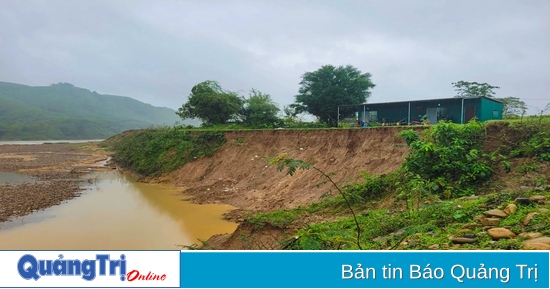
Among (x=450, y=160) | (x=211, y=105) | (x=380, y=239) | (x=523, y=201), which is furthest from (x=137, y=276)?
(x=211, y=105)

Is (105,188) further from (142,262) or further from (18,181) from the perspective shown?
Answer: (142,262)

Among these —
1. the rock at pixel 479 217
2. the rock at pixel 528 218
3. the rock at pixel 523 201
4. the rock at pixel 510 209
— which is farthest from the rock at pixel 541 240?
the rock at pixel 523 201

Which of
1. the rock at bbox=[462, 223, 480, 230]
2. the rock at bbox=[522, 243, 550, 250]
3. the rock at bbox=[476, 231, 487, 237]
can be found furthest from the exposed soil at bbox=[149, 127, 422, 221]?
the rock at bbox=[522, 243, 550, 250]

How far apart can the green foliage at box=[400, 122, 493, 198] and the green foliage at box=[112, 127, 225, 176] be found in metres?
18.3

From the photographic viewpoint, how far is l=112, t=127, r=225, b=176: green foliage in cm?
2586

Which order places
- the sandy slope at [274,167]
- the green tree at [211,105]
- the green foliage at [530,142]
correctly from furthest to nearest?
the green tree at [211,105] < the sandy slope at [274,167] < the green foliage at [530,142]

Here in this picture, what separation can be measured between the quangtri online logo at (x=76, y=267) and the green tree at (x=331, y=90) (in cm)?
2758

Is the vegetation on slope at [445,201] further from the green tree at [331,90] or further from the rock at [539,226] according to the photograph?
the green tree at [331,90]

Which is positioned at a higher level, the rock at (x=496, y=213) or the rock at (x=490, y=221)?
the rock at (x=496, y=213)

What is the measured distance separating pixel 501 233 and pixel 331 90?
27334mm

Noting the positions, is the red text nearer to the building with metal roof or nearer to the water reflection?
the building with metal roof

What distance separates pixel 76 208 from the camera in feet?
49.2

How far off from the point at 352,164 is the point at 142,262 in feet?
40.6

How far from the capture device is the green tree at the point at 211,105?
3631 centimetres
